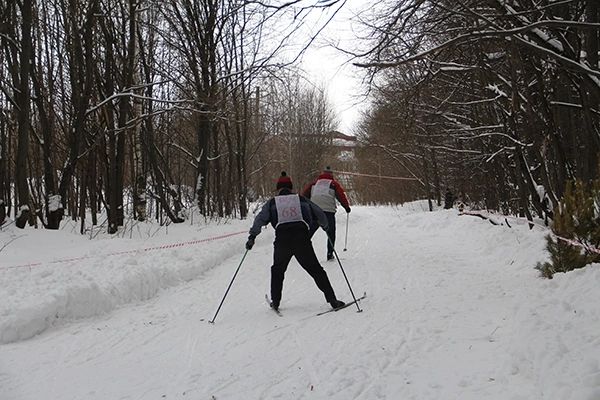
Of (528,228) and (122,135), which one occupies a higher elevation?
(122,135)

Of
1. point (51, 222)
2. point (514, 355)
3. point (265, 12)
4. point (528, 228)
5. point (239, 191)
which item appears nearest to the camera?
point (514, 355)

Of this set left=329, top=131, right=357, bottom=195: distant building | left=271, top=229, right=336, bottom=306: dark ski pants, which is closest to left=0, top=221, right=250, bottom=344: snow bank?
left=271, top=229, right=336, bottom=306: dark ski pants

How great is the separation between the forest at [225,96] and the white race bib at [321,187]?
7.26 feet

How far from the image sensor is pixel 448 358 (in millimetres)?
4297

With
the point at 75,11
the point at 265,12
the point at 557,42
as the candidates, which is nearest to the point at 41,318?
the point at 265,12

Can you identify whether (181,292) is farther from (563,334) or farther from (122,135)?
(122,135)

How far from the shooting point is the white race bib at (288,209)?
6.45m

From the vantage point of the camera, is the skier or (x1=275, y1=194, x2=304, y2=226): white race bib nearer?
(x1=275, y1=194, x2=304, y2=226): white race bib

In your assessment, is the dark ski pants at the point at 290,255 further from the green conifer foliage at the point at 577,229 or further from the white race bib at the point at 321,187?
the white race bib at the point at 321,187

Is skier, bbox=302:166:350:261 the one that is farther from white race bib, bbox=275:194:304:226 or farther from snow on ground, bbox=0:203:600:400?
white race bib, bbox=275:194:304:226

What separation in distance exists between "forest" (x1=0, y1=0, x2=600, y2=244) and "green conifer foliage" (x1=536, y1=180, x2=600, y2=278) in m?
1.80

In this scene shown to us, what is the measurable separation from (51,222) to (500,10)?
10.8m

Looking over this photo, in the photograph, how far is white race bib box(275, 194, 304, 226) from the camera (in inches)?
254

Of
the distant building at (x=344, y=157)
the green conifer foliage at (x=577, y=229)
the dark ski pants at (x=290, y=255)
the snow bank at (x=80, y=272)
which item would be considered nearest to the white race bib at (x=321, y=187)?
the snow bank at (x=80, y=272)
